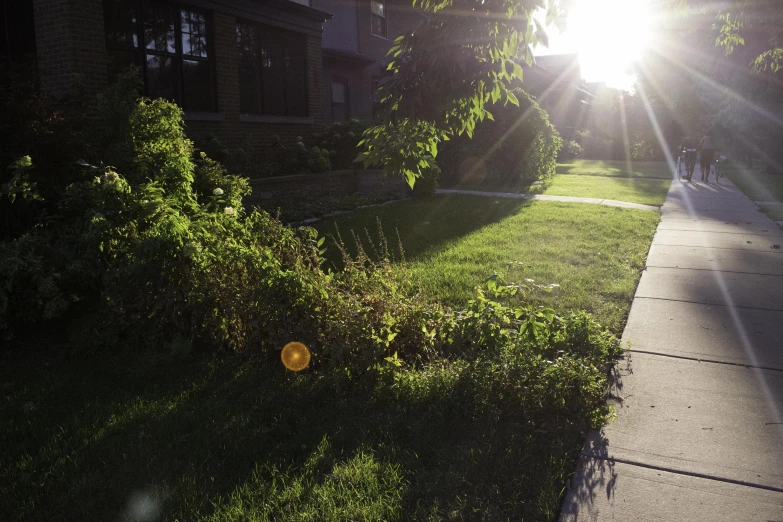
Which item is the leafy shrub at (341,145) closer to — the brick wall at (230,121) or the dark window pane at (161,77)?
the brick wall at (230,121)

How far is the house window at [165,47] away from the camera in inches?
417

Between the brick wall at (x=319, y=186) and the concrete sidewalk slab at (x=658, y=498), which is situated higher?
the brick wall at (x=319, y=186)

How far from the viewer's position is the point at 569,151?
111 ft

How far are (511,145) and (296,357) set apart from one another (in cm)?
1328

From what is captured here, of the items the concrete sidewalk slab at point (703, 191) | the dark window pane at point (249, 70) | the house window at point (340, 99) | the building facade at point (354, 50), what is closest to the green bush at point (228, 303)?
the dark window pane at point (249, 70)

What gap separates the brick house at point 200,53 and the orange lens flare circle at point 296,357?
5.62 metres

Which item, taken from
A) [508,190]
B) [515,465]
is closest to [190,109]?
[508,190]

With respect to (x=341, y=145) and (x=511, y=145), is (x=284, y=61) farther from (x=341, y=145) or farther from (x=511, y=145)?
(x=511, y=145)

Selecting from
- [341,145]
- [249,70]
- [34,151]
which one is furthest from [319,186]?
[34,151]

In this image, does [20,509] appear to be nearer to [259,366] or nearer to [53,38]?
[259,366]

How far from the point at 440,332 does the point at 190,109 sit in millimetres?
8830

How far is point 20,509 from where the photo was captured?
295 centimetres

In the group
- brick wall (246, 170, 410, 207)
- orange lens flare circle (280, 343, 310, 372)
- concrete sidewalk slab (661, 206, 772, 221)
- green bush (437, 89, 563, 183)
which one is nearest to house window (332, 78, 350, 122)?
green bush (437, 89, 563, 183)

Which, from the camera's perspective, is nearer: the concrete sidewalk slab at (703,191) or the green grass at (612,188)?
the green grass at (612,188)
